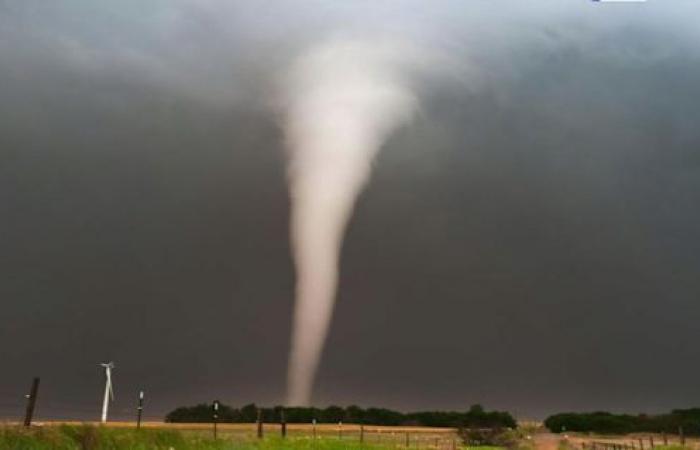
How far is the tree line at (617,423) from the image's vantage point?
148 metres

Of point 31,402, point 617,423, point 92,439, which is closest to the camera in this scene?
point 92,439

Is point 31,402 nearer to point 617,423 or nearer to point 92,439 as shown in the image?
point 92,439

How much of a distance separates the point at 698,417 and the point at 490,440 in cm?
11634

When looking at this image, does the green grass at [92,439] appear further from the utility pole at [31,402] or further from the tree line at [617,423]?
the tree line at [617,423]

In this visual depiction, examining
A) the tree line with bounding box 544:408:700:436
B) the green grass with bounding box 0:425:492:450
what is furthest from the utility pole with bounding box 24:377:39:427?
the tree line with bounding box 544:408:700:436

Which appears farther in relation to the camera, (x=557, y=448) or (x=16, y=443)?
(x=557, y=448)

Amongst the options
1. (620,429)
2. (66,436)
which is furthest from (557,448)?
(620,429)

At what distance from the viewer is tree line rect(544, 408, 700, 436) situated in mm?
148375

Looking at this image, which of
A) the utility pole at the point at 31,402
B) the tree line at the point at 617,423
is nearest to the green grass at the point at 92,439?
the utility pole at the point at 31,402

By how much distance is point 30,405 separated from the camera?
25.0 m

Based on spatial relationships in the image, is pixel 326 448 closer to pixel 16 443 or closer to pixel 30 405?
Answer: pixel 30 405

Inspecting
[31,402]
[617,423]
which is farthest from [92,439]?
[617,423]

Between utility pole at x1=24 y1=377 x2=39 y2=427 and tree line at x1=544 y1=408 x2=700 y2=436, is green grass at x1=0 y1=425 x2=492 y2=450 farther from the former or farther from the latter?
tree line at x1=544 y1=408 x2=700 y2=436

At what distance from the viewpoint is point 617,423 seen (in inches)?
6186
